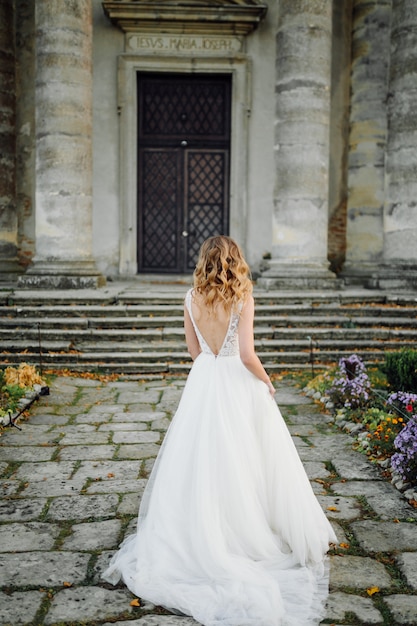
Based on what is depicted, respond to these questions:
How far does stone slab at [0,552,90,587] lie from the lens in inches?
133

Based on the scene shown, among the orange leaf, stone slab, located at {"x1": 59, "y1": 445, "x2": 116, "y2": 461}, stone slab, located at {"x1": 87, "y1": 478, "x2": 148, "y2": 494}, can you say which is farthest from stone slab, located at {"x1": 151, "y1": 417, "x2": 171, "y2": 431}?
the orange leaf

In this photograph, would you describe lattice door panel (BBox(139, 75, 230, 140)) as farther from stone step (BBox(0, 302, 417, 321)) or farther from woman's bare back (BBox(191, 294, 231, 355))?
woman's bare back (BBox(191, 294, 231, 355))

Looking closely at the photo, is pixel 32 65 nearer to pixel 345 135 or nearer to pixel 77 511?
pixel 345 135

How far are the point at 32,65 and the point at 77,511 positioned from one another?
1118cm

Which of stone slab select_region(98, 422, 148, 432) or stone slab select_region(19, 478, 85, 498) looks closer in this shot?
stone slab select_region(19, 478, 85, 498)

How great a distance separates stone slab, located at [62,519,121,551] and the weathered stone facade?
24.0 feet

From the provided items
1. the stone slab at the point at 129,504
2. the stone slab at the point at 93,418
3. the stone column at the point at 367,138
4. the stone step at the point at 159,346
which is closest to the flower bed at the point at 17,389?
the stone slab at the point at 93,418

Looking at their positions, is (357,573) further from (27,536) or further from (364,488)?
(27,536)

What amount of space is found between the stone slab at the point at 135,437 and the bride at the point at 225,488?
2072 mm

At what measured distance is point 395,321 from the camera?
9.83 m

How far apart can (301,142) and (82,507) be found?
8.44 m

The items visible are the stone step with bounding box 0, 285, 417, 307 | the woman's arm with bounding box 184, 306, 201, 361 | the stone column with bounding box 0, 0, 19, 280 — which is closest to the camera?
the woman's arm with bounding box 184, 306, 201, 361

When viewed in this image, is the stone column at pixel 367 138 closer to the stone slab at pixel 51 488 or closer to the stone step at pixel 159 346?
the stone step at pixel 159 346

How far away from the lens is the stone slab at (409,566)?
11.1ft
